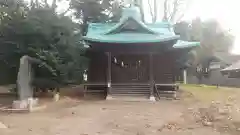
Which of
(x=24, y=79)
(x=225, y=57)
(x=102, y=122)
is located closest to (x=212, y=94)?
(x=102, y=122)

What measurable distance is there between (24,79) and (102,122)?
7.44m

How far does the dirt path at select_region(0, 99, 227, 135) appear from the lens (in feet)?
29.9

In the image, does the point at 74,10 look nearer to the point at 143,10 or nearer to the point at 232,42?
the point at 143,10

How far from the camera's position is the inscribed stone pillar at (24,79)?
1614 cm

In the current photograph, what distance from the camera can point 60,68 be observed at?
55.1ft

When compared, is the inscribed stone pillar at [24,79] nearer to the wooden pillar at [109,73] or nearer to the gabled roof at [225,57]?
the wooden pillar at [109,73]

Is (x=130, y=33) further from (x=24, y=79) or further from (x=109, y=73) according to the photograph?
(x=24, y=79)

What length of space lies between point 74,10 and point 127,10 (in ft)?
21.5

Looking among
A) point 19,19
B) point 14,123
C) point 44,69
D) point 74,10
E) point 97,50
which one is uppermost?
point 74,10

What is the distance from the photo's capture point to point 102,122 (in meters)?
10.8

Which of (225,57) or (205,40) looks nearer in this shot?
(205,40)

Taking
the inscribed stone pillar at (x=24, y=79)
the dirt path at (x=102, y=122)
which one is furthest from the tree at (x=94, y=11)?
the dirt path at (x=102, y=122)

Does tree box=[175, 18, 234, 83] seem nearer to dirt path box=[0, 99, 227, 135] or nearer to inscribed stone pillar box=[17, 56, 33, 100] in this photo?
inscribed stone pillar box=[17, 56, 33, 100]

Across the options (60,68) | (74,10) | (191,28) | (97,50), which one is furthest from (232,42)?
(60,68)
